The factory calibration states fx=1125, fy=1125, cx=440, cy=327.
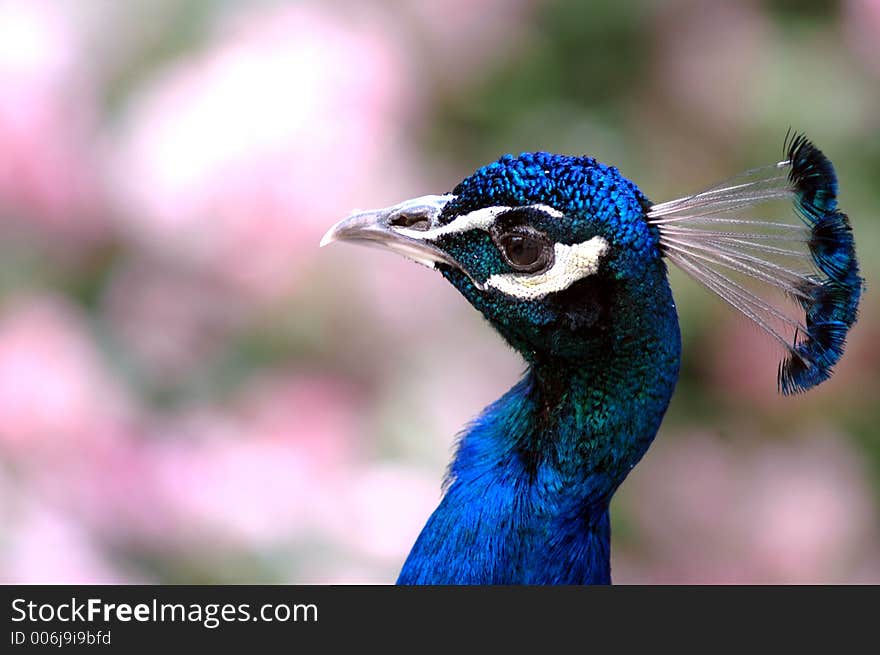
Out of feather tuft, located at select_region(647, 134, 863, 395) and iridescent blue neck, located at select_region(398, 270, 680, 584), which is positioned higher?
feather tuft, located at select_region(647, 134, 863, 395)

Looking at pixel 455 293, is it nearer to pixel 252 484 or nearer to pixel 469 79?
pixel 469 79

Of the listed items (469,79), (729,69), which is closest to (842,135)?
(729,69)

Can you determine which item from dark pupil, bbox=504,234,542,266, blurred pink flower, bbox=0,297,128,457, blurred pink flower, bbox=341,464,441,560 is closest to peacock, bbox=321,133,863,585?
dark pupil, bbox=504,234,542,266

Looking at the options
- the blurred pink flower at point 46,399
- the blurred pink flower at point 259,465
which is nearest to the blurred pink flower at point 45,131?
the blurred pink flower at point 46,399

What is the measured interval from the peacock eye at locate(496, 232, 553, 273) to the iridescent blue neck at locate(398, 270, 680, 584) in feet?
0.23

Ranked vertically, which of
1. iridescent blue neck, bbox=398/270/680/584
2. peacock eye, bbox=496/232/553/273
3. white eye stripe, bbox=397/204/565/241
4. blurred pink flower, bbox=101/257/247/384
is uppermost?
blurred pink flower, bbox=101/257/247/384

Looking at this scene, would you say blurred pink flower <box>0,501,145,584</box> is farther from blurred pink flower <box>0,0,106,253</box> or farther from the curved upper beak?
the curved upper beak

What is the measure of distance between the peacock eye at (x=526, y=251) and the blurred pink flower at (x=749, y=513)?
753 mm

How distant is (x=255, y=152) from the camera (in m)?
1.26

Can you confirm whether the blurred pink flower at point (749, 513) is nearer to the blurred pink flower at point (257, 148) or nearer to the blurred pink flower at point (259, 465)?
the blurred pink flower at point (259, 465)

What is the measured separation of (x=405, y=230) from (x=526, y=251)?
97 millimetres

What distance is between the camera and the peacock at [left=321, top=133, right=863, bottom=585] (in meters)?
0.79

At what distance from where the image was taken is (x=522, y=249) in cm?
81

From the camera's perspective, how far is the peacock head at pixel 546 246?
792 mm
